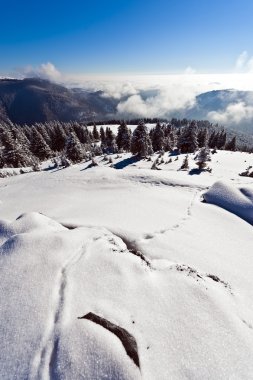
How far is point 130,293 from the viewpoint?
7.04m

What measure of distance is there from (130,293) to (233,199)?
10651mm

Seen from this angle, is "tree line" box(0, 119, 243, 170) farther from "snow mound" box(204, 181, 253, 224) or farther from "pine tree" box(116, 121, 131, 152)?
"snow mound" box(204, 181, 253, 224)

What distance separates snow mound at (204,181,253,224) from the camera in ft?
43.9

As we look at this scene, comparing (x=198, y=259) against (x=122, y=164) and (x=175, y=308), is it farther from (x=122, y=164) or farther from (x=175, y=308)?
(x=122, y=164)

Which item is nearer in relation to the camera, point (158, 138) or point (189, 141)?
point (189, 141)

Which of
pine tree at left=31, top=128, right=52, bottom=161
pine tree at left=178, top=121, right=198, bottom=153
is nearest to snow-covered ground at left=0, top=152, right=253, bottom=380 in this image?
pine tree at left=178, top=121, right=198, bottom=153

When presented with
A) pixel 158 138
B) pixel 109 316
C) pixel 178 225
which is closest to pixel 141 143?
pixel 158 138

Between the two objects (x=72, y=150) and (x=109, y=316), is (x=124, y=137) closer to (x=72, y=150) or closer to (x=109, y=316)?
(x=72, y=150)

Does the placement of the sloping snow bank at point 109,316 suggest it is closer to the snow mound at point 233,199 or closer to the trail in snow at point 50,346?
the trail in snow at point 50,346

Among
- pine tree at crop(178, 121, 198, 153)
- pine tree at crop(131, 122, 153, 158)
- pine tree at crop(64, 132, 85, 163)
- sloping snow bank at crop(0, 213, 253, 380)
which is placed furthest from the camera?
pine tree at crop(178, 121, 198, 153)

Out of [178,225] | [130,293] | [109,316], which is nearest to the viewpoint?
[109,316]

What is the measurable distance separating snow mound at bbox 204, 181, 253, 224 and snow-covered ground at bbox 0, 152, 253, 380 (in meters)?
0.14

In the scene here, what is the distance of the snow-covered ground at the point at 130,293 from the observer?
5227 mm

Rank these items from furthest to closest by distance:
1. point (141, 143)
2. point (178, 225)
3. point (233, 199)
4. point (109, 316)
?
point (141, 143), point (233, 199), point (178, 225), point (109, 316)
